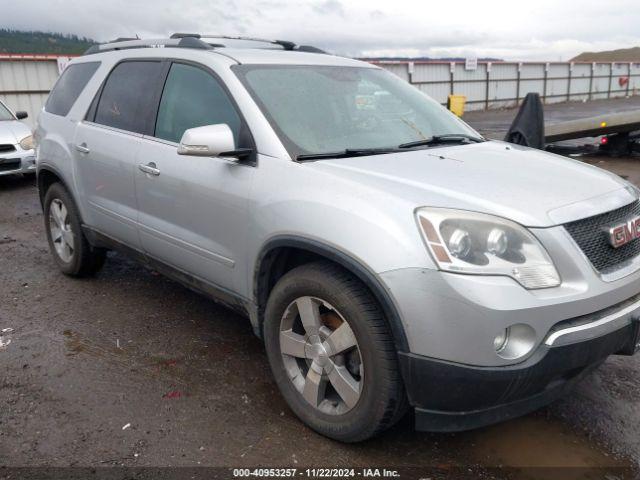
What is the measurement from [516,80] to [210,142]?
105ft

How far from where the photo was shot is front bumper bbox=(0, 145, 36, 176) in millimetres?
9312

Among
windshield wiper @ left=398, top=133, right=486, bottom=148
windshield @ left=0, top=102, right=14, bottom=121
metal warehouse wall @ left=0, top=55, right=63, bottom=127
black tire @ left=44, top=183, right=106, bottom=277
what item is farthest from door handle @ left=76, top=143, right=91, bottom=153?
metal warehouse wall @ left=0, top=55, right=63, bottom=127

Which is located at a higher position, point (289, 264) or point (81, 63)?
point (81, 63)

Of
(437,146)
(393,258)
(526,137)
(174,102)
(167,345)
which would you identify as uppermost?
(174,102)

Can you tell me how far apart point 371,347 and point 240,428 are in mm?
919

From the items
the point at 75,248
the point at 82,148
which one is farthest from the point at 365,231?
the point at 75,248

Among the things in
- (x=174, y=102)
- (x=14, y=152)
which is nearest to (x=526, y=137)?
(x=174, y=102)

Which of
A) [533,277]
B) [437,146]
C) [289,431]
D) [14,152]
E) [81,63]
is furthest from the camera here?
[14,152]

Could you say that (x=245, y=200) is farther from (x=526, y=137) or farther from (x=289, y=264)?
(x=526, y=137)

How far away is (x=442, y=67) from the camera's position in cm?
2759

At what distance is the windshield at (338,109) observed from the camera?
3.10 meters

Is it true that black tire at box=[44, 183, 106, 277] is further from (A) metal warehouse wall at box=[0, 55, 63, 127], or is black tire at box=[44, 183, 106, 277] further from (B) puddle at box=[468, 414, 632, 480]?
(A) metal warehouse wall at box=[0, 55, 63, 127]

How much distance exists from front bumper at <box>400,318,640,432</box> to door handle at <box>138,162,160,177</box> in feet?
6.53

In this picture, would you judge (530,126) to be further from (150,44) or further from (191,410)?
(191,410)
